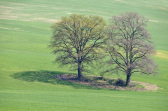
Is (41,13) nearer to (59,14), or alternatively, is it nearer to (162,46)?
(59,14)

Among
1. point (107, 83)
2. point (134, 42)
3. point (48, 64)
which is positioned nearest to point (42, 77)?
point (48, 64)

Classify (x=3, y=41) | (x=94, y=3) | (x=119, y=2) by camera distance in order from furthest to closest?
(x=119, y=2)
(x=94, y=3)
(x=3, y=41)

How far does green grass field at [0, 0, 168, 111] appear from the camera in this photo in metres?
20.9

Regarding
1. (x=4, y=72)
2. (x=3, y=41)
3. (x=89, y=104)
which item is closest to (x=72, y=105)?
(x=89, y=104)

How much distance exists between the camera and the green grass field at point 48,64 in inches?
823

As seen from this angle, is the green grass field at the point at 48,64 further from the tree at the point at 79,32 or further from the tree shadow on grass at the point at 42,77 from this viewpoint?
the tree at the point at 79,32

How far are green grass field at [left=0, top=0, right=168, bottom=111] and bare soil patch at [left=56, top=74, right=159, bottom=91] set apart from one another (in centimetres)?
159

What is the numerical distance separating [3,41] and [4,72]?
22867 mm

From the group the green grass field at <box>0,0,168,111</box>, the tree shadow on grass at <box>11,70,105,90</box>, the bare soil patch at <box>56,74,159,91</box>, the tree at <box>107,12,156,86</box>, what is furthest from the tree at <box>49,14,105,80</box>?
the green grass field at <box>0,0,168,111</box>

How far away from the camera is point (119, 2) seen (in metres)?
115

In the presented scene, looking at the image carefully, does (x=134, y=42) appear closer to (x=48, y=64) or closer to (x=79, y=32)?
(x=79, y=32)

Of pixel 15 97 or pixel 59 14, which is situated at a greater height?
pixel 59 14

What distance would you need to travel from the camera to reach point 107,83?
35.0 m

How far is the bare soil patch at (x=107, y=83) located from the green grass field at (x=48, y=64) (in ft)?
5.22
